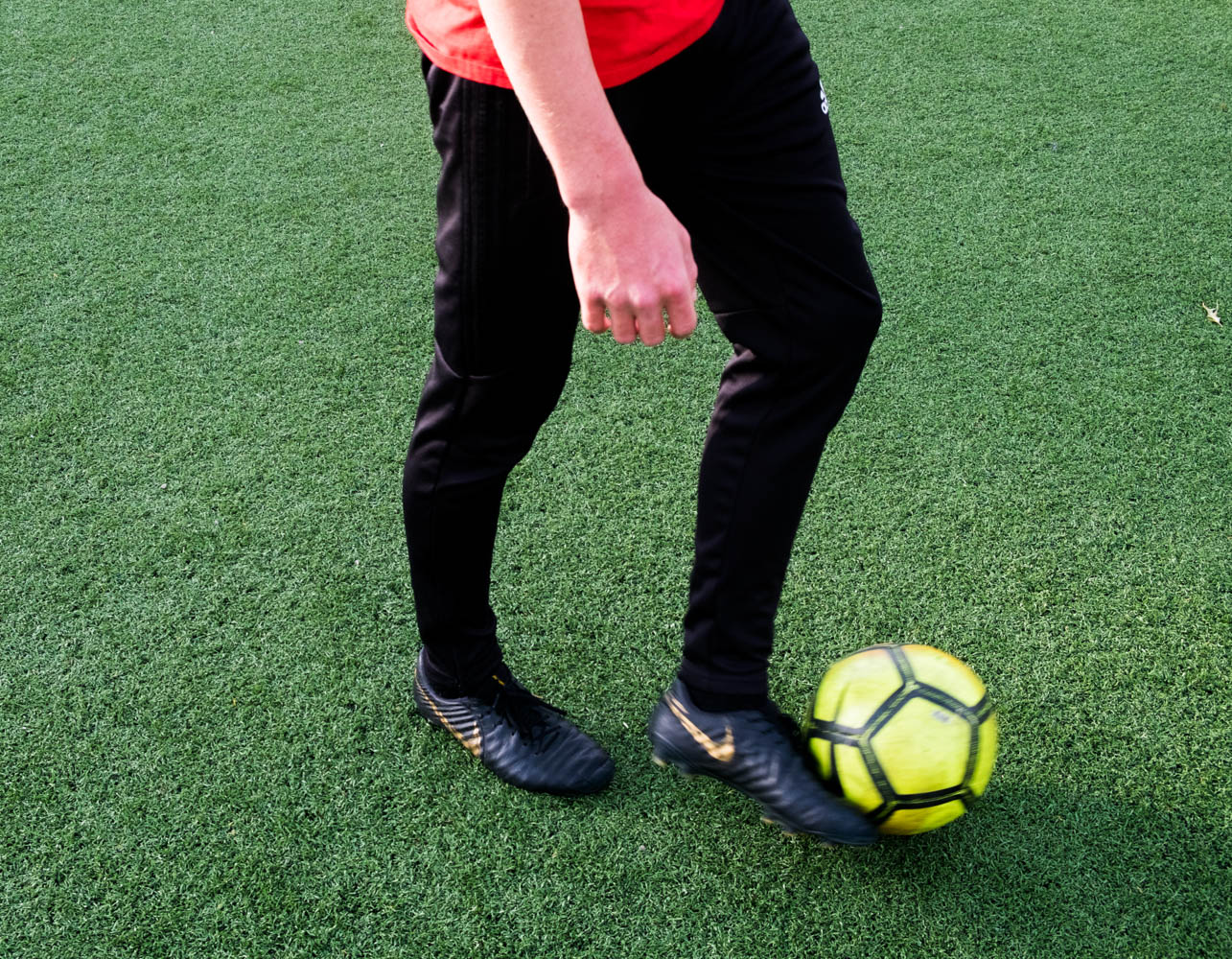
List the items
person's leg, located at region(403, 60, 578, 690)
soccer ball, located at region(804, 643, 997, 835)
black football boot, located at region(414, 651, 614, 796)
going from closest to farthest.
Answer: person's leg, located at region(403, 60, 578, 690) < soccer ball, located at region(804, 643, 997, 835) < black football boot, located at region(414, 651, 614, 796)

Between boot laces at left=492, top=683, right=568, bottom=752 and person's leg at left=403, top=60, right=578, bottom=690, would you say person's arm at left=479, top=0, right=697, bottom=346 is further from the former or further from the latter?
boot laces at left=492, top=683, right=568, bottom=752

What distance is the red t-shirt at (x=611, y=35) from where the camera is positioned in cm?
124

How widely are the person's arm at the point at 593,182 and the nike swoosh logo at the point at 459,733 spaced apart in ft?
2.93

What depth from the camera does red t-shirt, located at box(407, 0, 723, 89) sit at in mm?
1244

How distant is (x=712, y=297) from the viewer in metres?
1.53

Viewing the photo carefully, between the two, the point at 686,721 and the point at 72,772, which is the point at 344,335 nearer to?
the point at 72,772

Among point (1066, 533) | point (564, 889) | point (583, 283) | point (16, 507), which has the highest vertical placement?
point (583, 283)

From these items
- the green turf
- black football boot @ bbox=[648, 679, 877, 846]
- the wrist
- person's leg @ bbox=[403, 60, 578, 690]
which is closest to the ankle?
black football boot @ bbox=[648, 679, 877, 846]

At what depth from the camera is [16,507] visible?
2418 millimetres

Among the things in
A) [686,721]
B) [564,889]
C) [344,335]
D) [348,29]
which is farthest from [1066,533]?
[348,29]

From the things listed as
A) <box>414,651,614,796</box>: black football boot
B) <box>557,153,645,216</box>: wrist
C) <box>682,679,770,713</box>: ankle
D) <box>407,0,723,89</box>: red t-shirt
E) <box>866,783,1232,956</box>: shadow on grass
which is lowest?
<box>866,783,1232,956</box>: shadow on grass

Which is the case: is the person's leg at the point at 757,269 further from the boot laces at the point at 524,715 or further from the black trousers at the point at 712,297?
the boot laces at the point at 524,715

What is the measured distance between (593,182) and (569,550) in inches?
48.9

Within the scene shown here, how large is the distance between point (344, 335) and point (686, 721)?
5.25 ft
